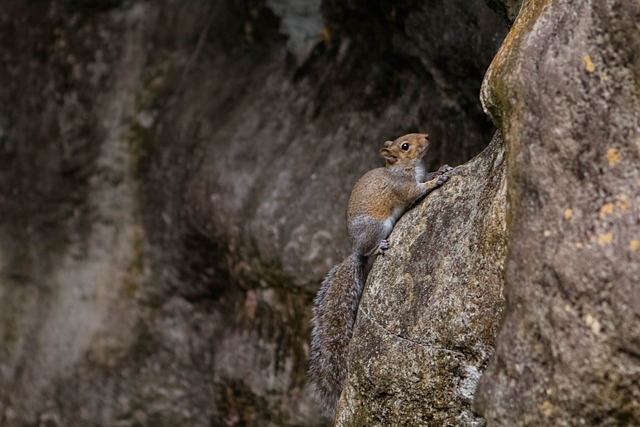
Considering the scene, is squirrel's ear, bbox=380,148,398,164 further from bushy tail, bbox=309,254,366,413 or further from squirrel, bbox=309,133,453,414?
bushy tail, bbox=309,254,366,413

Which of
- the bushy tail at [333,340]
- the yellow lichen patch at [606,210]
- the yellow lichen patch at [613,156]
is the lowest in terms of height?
the bushy tail at [333,340]

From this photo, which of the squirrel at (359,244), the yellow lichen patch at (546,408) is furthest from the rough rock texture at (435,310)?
the yellow lichen patch at (546,408)

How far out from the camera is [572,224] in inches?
109

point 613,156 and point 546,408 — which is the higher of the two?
point 613,156

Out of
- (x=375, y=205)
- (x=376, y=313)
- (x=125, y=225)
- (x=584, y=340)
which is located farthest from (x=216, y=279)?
(x=584, y=340)

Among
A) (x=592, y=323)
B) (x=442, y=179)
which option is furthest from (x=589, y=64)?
(x=442, y=179)

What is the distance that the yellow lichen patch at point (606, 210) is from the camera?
2.70 metres

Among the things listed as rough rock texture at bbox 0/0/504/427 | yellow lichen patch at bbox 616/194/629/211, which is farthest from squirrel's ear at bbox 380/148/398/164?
yellow lichen patch at bbox 616/194/629/211

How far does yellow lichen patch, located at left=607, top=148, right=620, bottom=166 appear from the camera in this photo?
273 centimetres

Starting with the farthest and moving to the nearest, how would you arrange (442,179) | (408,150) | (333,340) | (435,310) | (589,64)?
(408,150)
(333,340)
(442,179)
(435,310)
(589,64)

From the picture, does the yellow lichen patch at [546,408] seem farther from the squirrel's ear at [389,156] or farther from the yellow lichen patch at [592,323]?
the squirrel's ear at [389,156]

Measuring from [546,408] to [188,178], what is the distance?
371 centimetres

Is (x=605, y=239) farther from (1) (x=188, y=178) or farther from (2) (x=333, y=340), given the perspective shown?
(1) (x=188, y=178)

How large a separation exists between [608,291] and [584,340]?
0.53 feet
